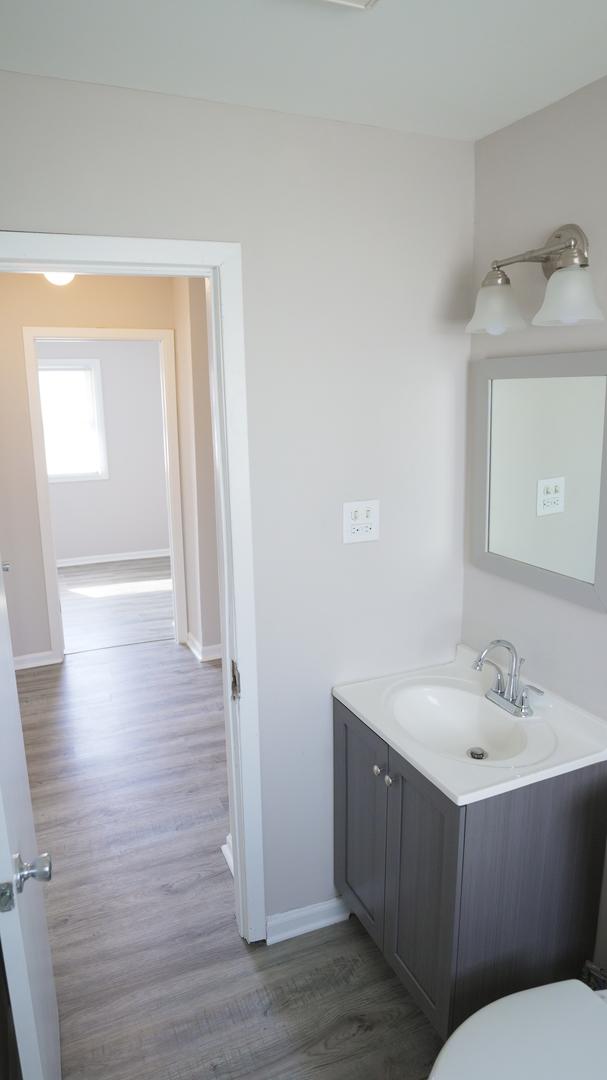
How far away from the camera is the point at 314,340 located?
1.97m

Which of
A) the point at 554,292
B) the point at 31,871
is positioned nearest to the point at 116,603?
the point at 31,871

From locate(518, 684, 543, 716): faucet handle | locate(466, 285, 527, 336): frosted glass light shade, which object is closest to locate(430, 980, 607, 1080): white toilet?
locate(518, 684, 543, 716): faucet handle

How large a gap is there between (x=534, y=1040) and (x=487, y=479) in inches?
55.1

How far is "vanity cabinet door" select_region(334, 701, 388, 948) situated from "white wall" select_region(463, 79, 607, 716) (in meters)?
0.54

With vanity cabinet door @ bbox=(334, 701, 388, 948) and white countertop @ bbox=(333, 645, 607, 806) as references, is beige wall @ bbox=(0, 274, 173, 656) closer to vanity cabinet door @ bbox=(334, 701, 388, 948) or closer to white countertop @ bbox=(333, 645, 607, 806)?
vanity cabinet door @ bbox=(334, 701, 388, 948)

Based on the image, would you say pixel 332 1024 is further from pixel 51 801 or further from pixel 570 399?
pixel 570 399

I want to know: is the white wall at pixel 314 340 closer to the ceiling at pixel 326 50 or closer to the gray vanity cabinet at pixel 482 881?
the ceiling at pixel 326 50

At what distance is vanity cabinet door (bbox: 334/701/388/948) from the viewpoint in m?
1.96

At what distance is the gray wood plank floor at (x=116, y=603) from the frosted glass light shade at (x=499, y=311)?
12.5ft

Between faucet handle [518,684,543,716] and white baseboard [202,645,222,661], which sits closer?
faucet handle [518,684,543,716]

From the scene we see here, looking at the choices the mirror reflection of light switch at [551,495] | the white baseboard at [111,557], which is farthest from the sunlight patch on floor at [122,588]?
the mirror reflection of light switch at [551,495]

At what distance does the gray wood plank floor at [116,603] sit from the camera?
203 inches

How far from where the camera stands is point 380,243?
6.53 feet

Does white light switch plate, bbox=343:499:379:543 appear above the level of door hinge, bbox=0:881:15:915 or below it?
above
